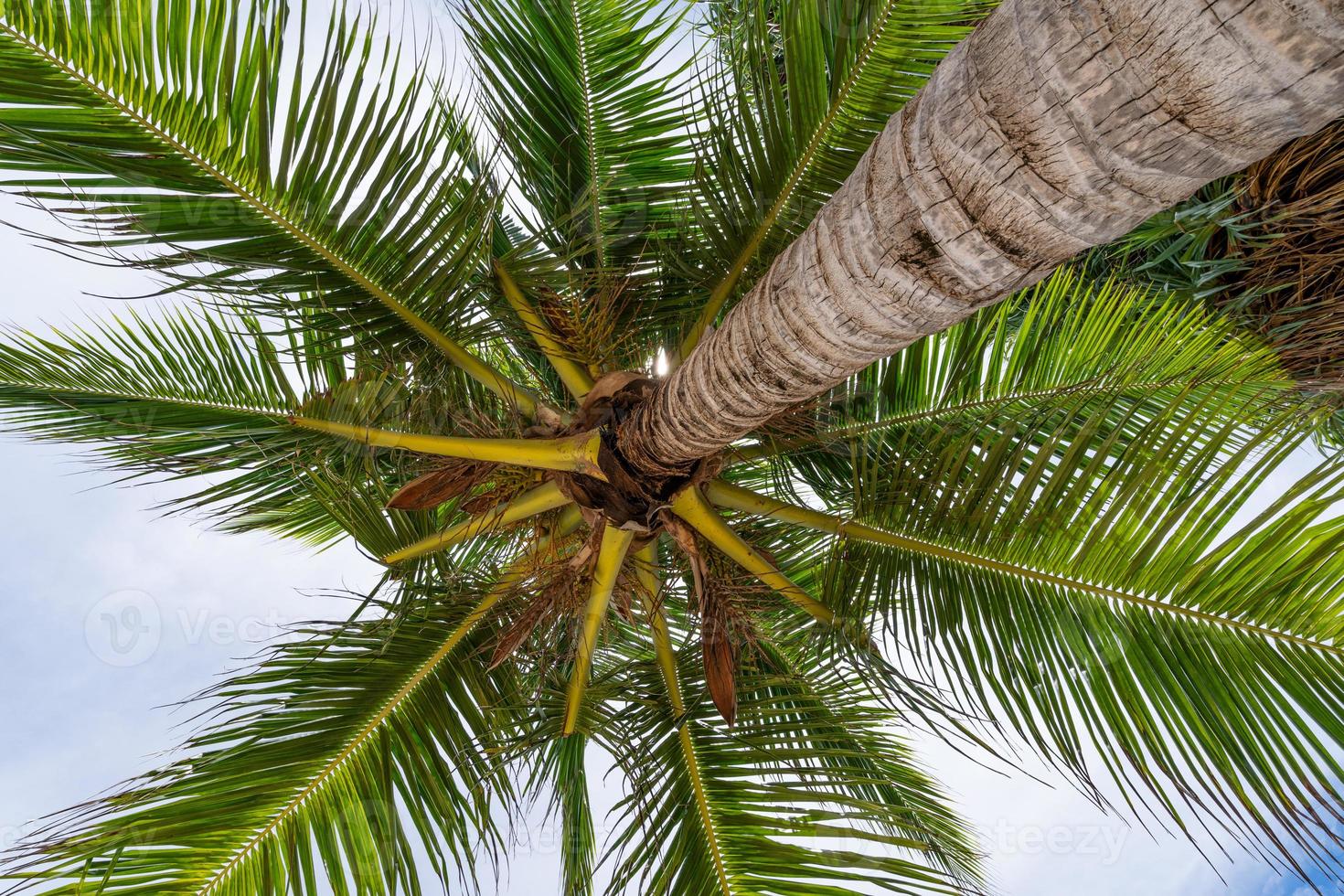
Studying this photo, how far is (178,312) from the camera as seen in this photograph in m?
2.24

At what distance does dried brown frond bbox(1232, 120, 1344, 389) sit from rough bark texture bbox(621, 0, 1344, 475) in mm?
1723

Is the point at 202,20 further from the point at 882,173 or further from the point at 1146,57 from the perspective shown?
the point at 1146,57

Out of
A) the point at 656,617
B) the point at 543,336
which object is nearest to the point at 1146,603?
the point at 656,617

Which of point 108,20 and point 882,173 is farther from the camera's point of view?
point 108,20

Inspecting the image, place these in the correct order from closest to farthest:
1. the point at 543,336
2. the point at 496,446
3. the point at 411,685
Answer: the point at 496,446
the point at 411,685
the point at 543,336

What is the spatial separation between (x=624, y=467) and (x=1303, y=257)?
228 cm

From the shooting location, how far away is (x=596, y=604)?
2084mm

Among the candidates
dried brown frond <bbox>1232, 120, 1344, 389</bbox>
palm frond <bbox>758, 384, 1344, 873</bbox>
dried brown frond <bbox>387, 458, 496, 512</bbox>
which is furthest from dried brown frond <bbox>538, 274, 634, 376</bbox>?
dried brown frond <bbox>1232, 120, 1344, 389</bbox>

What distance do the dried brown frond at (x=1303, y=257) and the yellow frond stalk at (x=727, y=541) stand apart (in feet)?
4.97

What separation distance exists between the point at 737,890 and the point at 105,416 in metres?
2.33

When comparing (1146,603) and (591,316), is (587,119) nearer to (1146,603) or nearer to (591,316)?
(591,316)

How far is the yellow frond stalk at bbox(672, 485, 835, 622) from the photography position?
2.02m

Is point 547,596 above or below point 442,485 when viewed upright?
below

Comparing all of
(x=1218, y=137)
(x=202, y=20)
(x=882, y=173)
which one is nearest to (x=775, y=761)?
(x=882, y=173)
